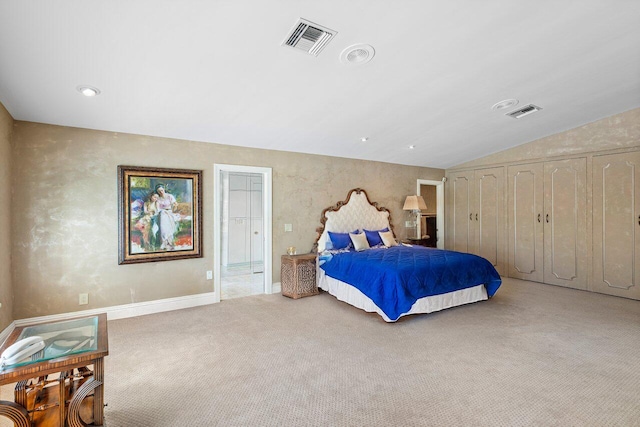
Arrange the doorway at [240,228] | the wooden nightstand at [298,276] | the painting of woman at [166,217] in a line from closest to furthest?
the painting of woman at [166,217] → the wooden nightstand at [298,276] → the doorway at [240,228]

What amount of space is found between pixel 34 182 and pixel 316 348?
351cm

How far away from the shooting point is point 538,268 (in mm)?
5465

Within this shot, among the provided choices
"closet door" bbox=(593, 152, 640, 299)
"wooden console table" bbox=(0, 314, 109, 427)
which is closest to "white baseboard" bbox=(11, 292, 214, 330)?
"wooden console table" bbox=(0, 314, 109, 427)

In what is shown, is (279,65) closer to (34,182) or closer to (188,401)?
(188,401)

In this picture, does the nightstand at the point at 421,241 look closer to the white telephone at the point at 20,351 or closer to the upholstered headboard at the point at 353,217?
the upholstered headboard at the point at 353,217

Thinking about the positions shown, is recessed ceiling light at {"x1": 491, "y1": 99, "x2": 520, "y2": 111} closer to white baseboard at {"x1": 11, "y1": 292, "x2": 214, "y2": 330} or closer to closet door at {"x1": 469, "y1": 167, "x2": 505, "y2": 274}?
closet door at {"x1": 469, "y1": 167, "x2": 505, "y2": 274}

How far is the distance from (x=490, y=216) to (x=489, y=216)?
0.06ft

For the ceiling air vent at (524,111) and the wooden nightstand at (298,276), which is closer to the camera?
the ceiling air vent at (524,111)

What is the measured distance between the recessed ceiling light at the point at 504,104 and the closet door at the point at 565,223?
212cm

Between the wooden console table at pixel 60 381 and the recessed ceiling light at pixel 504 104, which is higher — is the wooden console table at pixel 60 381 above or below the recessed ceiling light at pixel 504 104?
below

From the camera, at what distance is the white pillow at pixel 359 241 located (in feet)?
16.5

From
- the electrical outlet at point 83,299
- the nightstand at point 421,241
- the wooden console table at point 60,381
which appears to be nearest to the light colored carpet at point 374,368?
the wooden console table at point 60,381

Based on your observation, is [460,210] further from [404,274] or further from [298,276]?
[298,276]

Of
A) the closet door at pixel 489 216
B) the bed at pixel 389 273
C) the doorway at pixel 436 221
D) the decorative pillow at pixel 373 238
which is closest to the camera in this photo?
the bed at pixel 389 273
